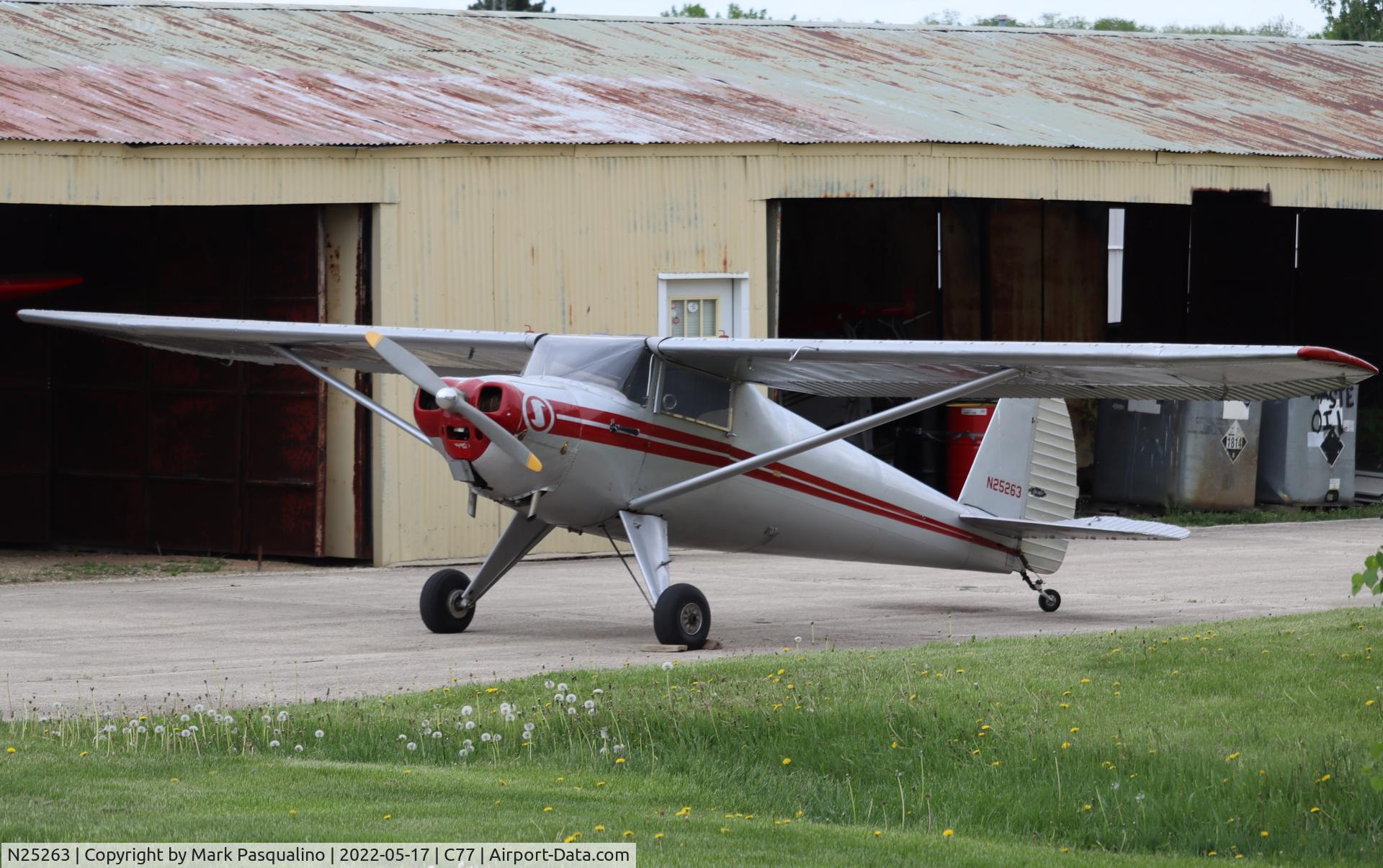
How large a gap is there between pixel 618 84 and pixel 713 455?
10.5m

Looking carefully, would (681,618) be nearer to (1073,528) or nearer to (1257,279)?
(1073,528)

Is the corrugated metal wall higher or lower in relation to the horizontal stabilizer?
higher

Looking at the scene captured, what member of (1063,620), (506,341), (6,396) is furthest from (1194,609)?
(6,396)

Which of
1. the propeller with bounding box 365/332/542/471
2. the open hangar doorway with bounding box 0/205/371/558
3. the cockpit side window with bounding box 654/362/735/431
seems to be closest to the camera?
the propeller with bounding box 365/332/542/471

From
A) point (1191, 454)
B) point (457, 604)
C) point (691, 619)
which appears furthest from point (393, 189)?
point (1191, 454)

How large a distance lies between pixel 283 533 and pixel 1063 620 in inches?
343

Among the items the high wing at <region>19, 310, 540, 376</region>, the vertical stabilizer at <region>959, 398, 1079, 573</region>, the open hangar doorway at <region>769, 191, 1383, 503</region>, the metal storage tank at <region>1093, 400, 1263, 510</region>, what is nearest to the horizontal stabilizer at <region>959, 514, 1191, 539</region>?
the vertical stabilizer at <region>959, 398, 1079, 573</region>

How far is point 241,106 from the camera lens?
63.8 feet

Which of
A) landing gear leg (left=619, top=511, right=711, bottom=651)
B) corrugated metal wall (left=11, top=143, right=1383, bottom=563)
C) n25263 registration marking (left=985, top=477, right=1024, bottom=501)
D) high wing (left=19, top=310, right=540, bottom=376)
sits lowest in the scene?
landing gear leg (left=619, top=511, right=711, bottom=651)

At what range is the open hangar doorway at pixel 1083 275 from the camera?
97.6ft

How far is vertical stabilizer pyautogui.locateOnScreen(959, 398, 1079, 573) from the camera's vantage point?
15.8 metres

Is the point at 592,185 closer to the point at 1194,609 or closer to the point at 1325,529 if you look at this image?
the point at 1194,609

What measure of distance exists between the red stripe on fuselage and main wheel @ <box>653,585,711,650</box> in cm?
108

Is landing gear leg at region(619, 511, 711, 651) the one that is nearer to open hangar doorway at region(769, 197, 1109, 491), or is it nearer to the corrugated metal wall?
the corrugated metal wall
